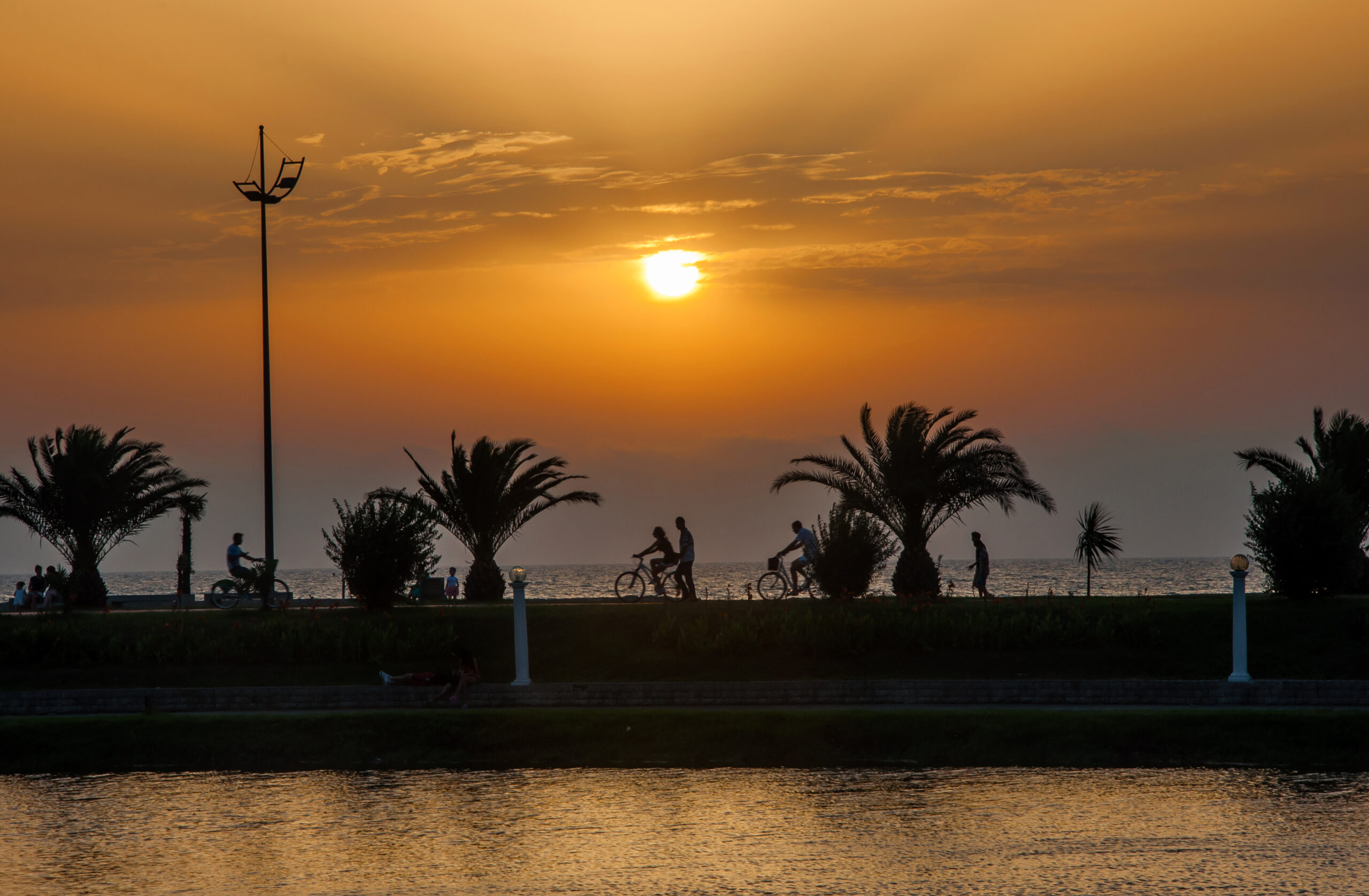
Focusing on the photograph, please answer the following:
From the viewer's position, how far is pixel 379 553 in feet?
80.3

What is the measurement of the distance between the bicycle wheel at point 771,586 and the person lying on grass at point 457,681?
9.33 metres

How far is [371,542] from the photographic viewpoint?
80.6 ft

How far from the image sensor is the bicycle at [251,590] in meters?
25.6

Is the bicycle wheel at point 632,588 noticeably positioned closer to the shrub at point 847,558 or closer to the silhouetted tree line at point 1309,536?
the shrub at point 847,558

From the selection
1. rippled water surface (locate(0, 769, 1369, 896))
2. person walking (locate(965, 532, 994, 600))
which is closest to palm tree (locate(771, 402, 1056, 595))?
person walking (locate(965, 532, 994, 600))

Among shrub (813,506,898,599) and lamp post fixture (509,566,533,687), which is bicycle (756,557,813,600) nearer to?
shrub (813,506,898,599)

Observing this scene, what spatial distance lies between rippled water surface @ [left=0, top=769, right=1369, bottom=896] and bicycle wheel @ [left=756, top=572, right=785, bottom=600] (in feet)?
39.4

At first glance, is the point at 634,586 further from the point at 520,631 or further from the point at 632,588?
the point at 520,631

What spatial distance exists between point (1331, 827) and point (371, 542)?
1834 cm

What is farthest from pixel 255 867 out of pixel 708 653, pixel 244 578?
pixel 244 578

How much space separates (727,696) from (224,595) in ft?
52.0

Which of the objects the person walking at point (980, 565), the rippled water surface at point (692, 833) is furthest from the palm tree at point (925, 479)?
the rippled water surface at point (692, 833)

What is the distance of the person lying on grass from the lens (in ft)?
57.8

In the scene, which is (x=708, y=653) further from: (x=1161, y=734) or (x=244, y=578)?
(x=244, y=578)
